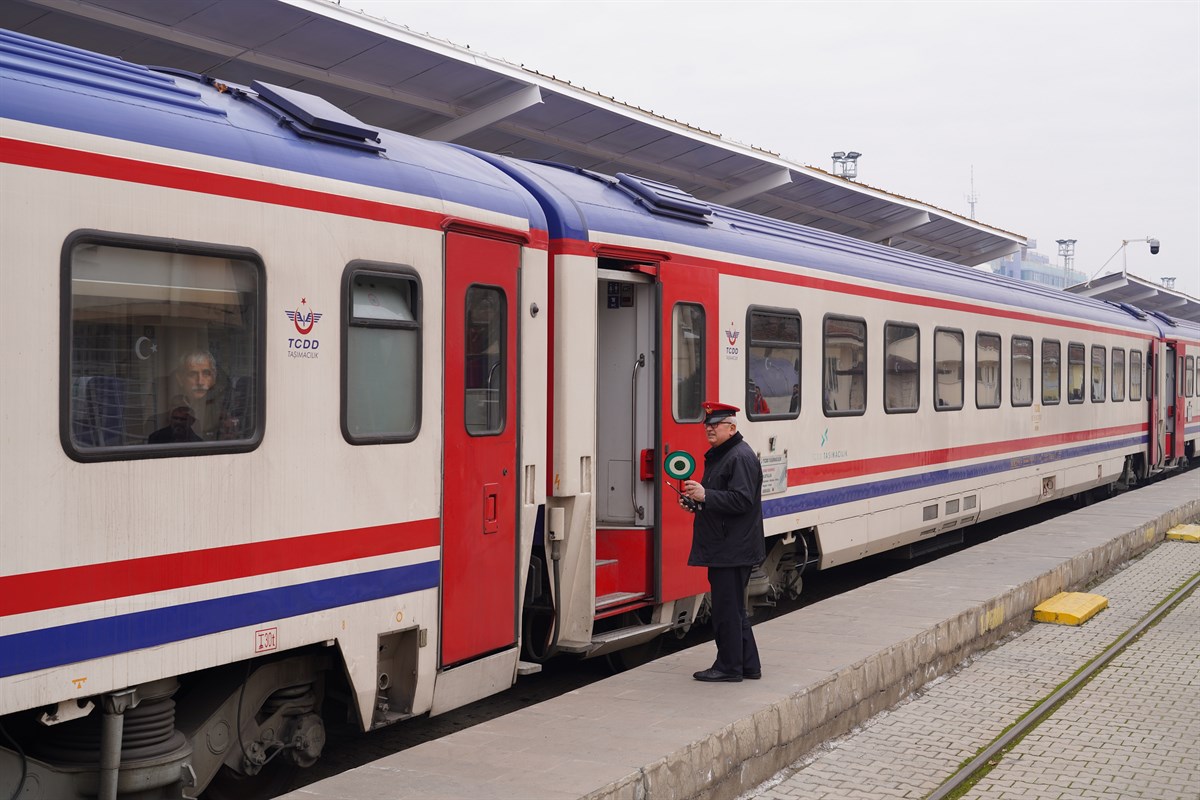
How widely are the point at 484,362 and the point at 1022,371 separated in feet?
36.8

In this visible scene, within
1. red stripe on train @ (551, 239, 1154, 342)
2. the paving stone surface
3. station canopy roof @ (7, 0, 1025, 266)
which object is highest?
station canopy roof @ (7, 0, 1025, 266)

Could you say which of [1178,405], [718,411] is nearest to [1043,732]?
[718,411]

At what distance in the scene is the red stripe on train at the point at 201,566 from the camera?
432cm

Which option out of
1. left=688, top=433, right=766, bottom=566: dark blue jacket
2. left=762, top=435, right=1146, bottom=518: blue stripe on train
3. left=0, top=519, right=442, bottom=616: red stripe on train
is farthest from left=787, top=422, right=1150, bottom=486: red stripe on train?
left=0, top=519, right=442, bottom=616: red stripe on train

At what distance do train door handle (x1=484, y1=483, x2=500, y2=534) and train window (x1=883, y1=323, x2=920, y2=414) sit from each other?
6.25 metres

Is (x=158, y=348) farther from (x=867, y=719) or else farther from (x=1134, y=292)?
(x=1134, y=292)

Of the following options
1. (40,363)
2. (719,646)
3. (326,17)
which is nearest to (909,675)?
(719,646)

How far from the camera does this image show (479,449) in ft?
21.9

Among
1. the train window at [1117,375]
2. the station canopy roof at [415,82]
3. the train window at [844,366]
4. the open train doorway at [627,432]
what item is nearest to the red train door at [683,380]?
the open train doorway at [627,432]

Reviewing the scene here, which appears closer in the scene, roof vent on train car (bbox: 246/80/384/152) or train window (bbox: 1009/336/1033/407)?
roof vent on train car (bbox: 246/80/384/152)

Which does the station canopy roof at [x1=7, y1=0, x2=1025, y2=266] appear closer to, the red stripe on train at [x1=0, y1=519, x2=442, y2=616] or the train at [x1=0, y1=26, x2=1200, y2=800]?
the train at [x1=0, y1=26, x2=1200, y2=800]

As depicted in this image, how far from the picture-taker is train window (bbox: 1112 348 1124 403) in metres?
20.6

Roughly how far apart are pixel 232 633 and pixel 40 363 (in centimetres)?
146

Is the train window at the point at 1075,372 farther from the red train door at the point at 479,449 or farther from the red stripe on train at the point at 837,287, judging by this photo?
the red train door at the point at 479,449
